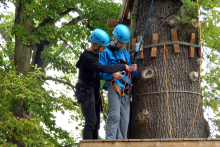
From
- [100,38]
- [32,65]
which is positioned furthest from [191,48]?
[32,65]

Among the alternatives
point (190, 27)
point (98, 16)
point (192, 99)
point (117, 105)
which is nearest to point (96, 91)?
point (117, 105)

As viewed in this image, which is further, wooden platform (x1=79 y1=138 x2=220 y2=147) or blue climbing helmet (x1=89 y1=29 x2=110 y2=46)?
blue climbing helmet (x1=89 y1=29 x2=110 y2=46)

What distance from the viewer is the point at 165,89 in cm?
335

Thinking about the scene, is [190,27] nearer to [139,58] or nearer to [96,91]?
[139,58]

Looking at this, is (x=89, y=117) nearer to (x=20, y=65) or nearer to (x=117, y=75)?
(x=117, y=75)

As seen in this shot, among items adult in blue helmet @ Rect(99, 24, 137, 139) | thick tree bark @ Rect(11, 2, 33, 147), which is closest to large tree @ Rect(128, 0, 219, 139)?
adult in blue helmet @ Rect(99, 24, 137, 139)

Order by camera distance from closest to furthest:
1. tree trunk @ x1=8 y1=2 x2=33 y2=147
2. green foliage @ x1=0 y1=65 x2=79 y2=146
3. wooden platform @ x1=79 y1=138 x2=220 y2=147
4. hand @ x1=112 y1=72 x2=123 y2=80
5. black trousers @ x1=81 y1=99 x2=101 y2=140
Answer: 1. wooden platform @ x1=79 y1=138 x2=220 y2=147
2. black trousers @ x1=81 y1=99 x2=101 y2=140
3. hand @ x1=112 y1=72 x2=123 y2=80
4. green foliage @ x1=0 y1=65 x2=79 y2=146
5. tree trunk @ x1=8 y1=2 x2=33 y2=147

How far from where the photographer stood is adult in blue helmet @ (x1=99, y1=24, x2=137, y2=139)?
129 inches

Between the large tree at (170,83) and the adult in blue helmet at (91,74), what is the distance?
1.23 feet

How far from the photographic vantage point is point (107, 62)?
11.7ft

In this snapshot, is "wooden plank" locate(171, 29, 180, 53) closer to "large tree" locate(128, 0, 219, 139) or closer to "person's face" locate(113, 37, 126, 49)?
"large tree" locate(128, 0, 219, 139)

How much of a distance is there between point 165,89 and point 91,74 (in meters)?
0.89

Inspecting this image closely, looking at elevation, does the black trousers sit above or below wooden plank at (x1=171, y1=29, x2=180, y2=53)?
below

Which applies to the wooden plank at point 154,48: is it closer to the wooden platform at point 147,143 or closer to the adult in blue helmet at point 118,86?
the adult in blue helmet at point 118,86
